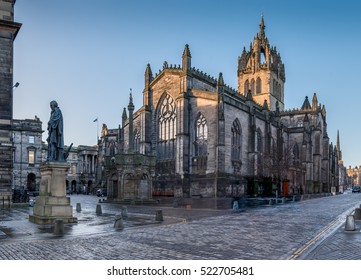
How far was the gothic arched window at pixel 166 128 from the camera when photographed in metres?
50.7

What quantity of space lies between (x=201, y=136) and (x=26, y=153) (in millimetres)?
36027

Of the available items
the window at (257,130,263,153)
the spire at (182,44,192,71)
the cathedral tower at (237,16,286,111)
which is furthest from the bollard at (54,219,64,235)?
the cathedral tower at (237,16,286,111)

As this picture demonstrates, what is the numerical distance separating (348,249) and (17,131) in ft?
213

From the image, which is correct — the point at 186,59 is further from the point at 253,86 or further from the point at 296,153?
the point at 253,86

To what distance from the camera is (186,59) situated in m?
48.2

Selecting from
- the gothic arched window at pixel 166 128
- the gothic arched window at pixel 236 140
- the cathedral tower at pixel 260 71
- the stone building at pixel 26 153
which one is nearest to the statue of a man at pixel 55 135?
the gothic arched window at pixel 166 128

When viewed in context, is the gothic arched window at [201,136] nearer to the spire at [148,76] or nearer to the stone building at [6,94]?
the spire at [148,76]

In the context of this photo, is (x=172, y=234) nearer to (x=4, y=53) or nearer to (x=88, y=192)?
(x=4, y=53)

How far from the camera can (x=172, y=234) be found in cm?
1423

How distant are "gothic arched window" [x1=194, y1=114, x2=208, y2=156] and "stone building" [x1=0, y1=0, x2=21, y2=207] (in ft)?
79.0

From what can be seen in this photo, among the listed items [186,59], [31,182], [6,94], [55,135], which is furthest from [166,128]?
[55,135]

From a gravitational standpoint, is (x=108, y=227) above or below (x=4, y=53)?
below

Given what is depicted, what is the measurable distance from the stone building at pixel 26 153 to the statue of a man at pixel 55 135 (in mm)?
52325
